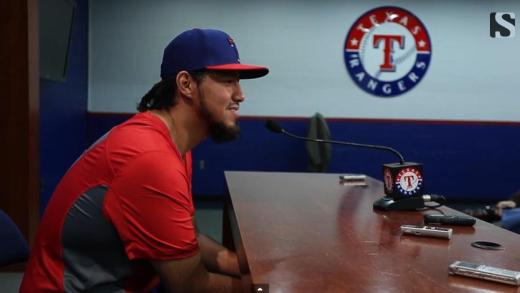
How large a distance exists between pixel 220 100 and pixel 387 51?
473 centimetres

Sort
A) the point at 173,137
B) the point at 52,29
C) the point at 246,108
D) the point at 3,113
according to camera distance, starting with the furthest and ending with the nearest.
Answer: the point at 246,108 < the point at 52,29 < the point at 3,113 < the point at 173,137

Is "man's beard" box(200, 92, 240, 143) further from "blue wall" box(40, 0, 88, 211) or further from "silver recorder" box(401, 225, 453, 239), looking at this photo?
"blue wall" box(40, 0, 88, 211)

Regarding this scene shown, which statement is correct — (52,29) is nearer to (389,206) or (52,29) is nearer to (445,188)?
(389,206)

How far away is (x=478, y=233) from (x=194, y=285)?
84 cm

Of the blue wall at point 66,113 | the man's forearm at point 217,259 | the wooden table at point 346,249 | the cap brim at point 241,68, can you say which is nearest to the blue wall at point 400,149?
the blue wall at point 66,113

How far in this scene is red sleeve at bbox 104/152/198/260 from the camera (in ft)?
3.55

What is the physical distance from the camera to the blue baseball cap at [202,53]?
4.23 ft

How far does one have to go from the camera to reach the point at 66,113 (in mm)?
4691

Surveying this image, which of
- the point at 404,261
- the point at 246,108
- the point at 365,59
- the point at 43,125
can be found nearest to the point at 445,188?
the point at 365,59

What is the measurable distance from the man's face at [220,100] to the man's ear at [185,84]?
23mm

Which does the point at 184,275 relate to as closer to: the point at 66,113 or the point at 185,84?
the point at 185,84

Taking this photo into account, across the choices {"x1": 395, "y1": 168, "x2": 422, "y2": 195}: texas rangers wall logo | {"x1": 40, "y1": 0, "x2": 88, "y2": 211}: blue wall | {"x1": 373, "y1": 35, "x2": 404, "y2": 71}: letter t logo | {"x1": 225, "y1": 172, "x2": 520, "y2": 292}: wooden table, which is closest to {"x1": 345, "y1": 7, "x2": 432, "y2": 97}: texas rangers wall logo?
{"x1": 373, "y1": 35, "x2": 404, "y2": 71}: letter t logo

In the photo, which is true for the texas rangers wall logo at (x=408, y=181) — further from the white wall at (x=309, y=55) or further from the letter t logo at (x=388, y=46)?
the letter t logo at (x=388, y=46)

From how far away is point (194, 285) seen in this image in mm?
1129
